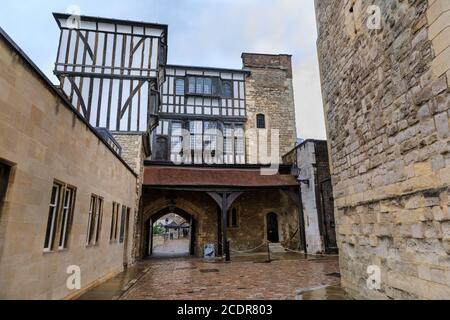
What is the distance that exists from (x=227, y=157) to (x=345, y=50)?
39.2ft

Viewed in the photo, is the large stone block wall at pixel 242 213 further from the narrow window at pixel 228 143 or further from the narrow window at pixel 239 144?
the narrow window at pixel 228 143

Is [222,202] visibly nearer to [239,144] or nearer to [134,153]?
[134,153]

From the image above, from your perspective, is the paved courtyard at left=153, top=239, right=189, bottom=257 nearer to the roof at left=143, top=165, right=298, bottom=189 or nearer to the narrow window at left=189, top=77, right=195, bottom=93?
the roof at left=143, top=165, right=298, bottom=189

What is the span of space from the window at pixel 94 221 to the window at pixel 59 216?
0.98 meters

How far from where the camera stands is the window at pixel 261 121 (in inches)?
683

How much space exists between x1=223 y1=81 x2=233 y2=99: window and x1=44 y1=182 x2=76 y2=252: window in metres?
13.8

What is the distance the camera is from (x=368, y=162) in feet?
12.9

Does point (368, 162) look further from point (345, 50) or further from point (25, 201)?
point (25, 201)

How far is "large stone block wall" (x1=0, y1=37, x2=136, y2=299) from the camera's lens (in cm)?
275

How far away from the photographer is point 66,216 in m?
4.31

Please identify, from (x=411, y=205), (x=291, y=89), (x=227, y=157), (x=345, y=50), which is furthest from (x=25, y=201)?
(x=291, y=89)

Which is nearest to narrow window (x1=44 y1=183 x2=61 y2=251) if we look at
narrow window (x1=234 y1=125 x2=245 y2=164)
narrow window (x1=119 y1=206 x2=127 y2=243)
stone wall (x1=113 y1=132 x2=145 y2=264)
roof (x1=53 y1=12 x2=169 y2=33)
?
narrow window (x1=119 y1=206 x2=127 y2=243)

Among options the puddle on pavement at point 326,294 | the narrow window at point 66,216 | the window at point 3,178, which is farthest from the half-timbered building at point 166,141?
the window at point 3,178

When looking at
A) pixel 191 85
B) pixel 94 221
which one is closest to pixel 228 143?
pixel 191 85
